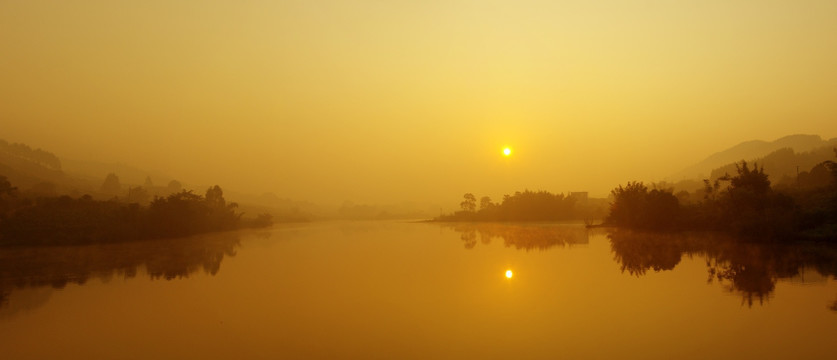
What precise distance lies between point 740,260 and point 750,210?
12.5 metres

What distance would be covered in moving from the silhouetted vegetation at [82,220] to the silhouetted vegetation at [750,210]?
4767 cm

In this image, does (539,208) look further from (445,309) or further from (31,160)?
(31,160)

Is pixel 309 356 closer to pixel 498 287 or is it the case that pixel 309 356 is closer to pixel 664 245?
pixel 498 287

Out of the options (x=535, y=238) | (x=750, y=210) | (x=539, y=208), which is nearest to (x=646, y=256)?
(x=750, y=210)

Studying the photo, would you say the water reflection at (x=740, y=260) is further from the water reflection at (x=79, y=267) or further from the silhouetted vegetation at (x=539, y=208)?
the silhouetted vegetation at (x=539, y=208)

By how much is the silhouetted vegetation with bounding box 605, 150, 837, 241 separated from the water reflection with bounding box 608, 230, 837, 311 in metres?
1.84

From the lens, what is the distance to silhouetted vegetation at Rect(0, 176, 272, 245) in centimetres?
4006

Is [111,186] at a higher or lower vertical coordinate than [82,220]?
higher

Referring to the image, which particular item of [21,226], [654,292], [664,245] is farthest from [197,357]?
[21,226]

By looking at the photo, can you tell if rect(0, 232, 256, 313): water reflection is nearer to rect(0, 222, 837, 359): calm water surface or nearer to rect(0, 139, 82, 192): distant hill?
rect(0, 222, 837, 359): calm water surface

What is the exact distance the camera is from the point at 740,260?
1983 centimetres

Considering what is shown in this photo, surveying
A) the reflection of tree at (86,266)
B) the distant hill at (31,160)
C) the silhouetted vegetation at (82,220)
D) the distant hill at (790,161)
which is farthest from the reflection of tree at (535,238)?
the distant hill at (31,160)

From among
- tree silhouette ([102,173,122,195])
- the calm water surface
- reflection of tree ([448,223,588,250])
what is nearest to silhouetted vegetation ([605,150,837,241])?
the calm water surface

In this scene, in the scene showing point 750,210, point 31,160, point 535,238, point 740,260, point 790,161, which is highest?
point 31,160
